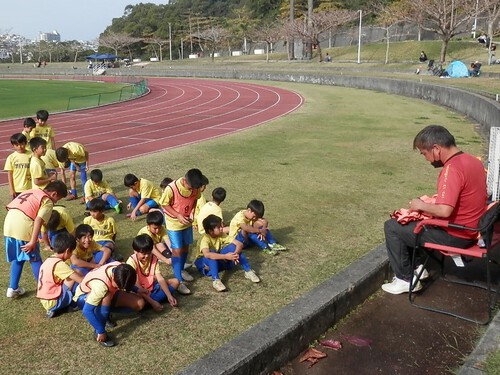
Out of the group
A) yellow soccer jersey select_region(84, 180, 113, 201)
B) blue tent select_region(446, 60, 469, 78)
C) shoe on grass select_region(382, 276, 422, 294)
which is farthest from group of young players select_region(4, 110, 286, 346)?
blue tent select_region(446, 60, 469, 78)

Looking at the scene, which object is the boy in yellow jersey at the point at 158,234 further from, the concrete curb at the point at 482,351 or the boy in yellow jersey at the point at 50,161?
the boy in yellow jersey at the point at 50,161

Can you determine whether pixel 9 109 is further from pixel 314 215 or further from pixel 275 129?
pixel 314 215

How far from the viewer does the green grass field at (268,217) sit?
3.96m

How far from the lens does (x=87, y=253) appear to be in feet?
17.8

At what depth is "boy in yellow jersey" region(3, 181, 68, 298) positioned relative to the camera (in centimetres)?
494

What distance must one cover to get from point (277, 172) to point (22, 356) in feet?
22.2

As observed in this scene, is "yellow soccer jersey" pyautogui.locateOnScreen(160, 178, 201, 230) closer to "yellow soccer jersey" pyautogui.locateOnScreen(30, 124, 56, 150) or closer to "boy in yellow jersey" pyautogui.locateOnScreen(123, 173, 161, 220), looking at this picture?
"boy in yellow jersey" pyautogui.locateOnScreen(123, 173, 161, 220)

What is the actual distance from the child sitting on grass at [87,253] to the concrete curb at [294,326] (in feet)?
6.85

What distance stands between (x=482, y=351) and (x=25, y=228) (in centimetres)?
422

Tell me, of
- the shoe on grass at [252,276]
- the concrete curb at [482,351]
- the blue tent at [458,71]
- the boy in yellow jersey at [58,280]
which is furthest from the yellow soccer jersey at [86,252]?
the blue tent at [458,71]

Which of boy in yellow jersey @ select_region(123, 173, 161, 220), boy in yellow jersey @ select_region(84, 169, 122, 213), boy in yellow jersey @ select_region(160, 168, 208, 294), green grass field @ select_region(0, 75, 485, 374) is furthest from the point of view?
boy in yellow jersey @ select_region(84, 169, 122, 213)

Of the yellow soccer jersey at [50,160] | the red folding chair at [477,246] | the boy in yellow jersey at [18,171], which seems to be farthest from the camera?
the yellow soccer jersey at [50,160]

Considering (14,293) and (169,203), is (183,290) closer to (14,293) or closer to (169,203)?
(169,203)

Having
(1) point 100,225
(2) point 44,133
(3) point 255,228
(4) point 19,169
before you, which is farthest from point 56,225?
(2) point 44,133
